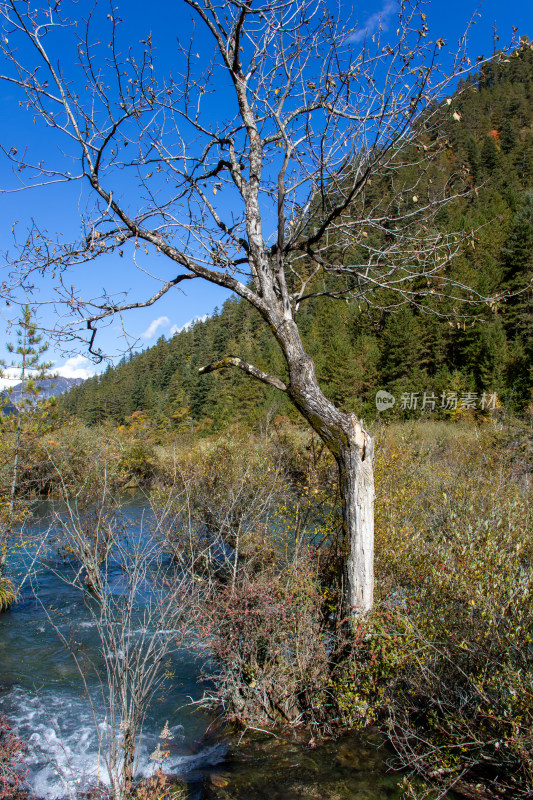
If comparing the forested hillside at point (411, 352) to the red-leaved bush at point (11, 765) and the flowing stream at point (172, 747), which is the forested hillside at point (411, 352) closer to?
the flowing stream at point (172, 747)

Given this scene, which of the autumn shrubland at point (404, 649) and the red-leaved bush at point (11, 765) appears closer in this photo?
the autumn shrubland at point (404, 649)

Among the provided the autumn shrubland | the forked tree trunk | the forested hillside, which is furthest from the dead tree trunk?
the forested hillside

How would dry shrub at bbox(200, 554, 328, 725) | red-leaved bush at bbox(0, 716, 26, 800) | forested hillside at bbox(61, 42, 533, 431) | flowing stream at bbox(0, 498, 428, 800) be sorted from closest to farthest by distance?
red-leaved bush at bbox(0, 716, 26, 800)
flowing stream at bbox(0, 498, 428, 800)
dry shrub at bbox(200, 554, 328, 725)
forested hillside at bbox(61, 42, 533, 431)

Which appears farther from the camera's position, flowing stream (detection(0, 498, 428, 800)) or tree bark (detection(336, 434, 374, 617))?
tree bark (detection(336, 434, 374, 617))

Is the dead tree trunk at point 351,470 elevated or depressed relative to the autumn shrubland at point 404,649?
elevated

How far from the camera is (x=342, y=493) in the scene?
14.8ft

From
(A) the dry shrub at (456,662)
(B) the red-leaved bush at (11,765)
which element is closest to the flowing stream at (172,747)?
(B) the red-leaved bush at (11,765)

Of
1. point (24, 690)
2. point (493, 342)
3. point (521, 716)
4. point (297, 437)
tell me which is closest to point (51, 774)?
point (24, 690)

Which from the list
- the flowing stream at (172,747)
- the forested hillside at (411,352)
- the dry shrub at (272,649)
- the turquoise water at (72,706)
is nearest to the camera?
the flowing stream at (172,747)

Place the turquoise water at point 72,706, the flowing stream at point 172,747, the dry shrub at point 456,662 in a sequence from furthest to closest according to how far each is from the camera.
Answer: the turquoise water at point 72,706 < the flowing stream at point 172,747 < the dry shrub at point 456,662

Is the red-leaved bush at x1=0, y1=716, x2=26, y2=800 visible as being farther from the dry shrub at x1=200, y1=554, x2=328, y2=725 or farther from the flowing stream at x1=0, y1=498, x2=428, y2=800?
the dry shrub at x1=200, y1=554, x2=328, y2=725

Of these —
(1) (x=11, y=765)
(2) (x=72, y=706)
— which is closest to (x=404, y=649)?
(1) (x=11, y=765)

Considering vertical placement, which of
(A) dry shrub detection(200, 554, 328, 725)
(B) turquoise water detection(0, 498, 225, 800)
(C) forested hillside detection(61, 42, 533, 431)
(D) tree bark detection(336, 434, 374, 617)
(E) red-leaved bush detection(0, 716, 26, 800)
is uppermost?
(C) forested hillside detection(61, 42, 533, 431)

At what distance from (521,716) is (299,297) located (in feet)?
13.9
